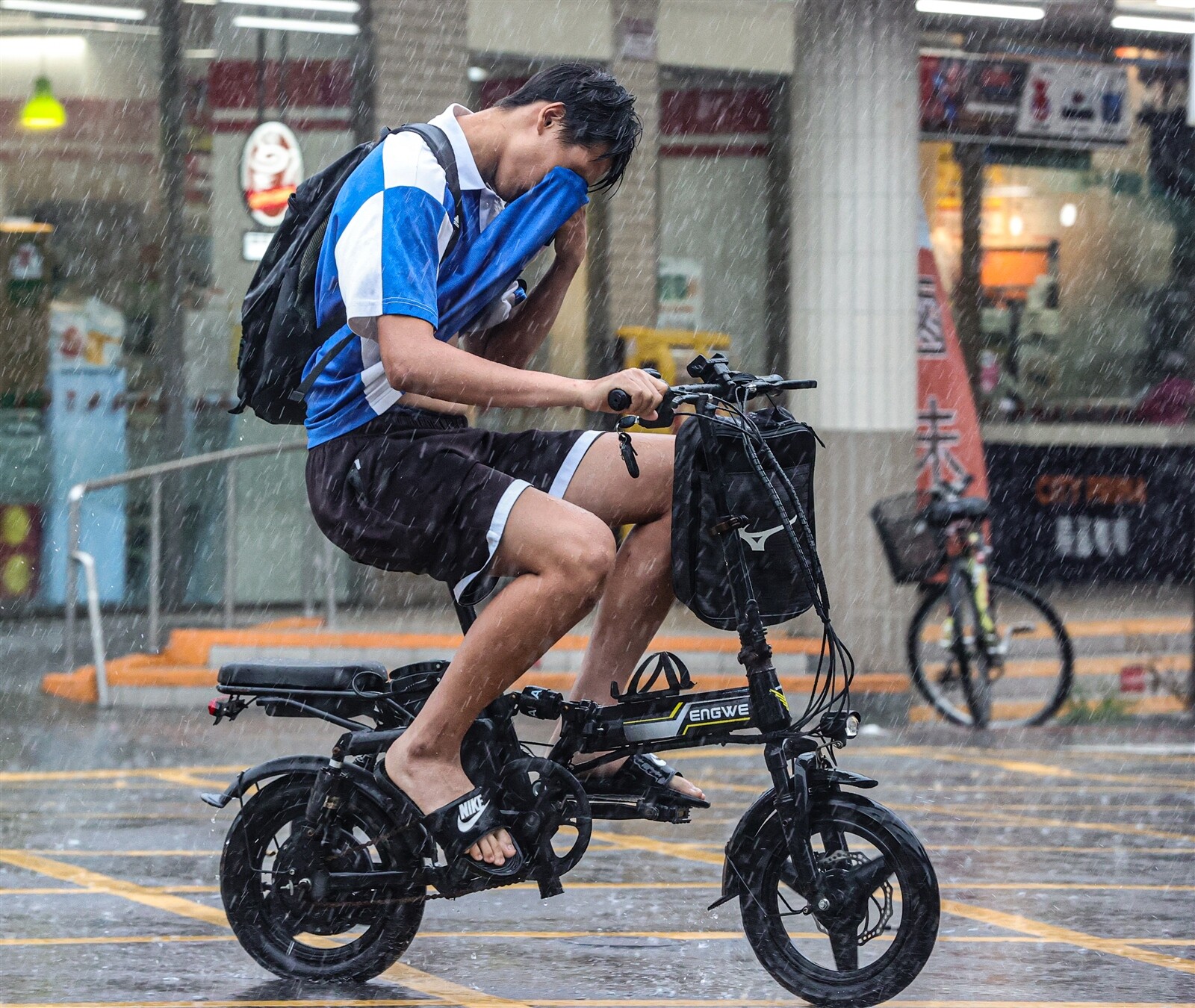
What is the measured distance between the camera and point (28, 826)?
24.1 feet

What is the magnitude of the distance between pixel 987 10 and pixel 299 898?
1209cm

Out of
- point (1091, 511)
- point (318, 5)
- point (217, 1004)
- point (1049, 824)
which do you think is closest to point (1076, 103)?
point (1091, 511)

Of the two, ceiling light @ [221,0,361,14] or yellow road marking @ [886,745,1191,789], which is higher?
ceiling light @ [221,0,361,14]

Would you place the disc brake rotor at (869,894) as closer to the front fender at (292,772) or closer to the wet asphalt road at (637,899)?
the wet asphalt road at (637,899)

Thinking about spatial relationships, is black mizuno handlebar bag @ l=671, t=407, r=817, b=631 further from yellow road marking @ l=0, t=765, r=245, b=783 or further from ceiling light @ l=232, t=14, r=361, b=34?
ceiling light @ l=232, t=14, r=361, b=34

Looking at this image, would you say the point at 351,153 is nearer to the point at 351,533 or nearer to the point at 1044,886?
the point at 351,533

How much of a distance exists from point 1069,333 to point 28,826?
11195 millimetres

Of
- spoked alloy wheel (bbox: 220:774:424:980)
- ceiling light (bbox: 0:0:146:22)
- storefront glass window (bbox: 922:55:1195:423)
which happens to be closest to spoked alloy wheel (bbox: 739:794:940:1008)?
spoked alloy wheel (bbox: 220:774:424:980)

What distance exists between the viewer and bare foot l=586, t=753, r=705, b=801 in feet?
15.1

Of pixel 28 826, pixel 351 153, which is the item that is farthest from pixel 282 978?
pixel 28 826

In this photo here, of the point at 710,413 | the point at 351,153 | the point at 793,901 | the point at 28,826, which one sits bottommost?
the point at 28,826

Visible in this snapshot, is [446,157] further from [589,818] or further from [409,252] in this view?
[589,818]

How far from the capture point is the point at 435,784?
4570 mm

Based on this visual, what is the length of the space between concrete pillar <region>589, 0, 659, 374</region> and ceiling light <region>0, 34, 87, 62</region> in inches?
146
